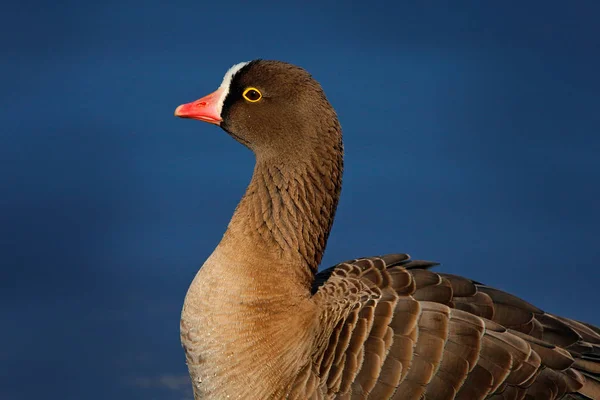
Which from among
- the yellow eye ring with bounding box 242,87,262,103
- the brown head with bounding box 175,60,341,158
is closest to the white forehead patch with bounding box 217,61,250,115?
the brown head with bounding box 175,60,341,158

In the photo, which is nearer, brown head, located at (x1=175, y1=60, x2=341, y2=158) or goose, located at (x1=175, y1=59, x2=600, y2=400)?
goose, located at (x1=175, y1=59, x2=600, y2=400)

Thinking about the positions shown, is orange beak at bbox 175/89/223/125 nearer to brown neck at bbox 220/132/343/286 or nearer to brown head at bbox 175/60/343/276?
brown head at bbox 175/60/343/276

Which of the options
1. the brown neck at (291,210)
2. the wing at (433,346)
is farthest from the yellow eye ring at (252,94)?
the wing at (433,346)

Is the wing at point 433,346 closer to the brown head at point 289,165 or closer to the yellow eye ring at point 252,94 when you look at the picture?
the brown head at point 289,165

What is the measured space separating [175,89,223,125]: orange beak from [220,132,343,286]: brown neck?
0.64m

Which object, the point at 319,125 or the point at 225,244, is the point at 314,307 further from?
the point at 319,125

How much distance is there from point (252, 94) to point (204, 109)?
0.38m

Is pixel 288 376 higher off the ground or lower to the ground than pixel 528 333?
lower

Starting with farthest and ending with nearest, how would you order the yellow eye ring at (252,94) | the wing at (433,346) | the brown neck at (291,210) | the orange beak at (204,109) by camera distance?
the orange beak at (204,109)
the yellow eye ring at (252,94)
the brown neck at (291,210)
the wing at (433,346)

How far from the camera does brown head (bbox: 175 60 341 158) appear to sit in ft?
16.9

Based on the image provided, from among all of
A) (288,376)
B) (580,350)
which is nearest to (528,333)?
(580,350)

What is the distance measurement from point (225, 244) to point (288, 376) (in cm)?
96

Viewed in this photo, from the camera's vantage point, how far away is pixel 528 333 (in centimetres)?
527

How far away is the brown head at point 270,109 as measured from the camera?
5.16 meters
